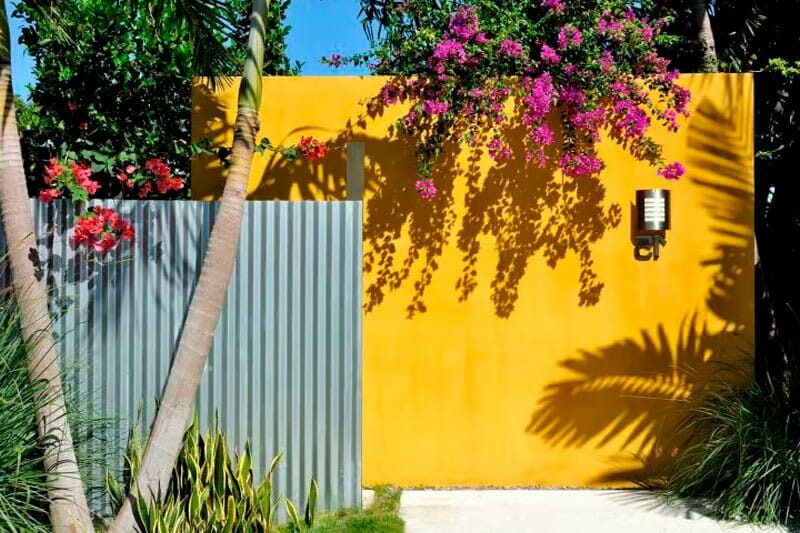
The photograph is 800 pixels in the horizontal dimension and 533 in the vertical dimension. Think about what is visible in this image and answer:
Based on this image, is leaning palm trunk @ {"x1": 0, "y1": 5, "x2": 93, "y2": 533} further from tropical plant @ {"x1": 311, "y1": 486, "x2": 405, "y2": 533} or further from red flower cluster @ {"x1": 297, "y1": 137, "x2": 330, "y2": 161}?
red flower cluster @ {"x1": 297, "y1": 137, "x2": 330, "y2": 161}

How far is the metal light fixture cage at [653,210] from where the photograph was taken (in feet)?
18.4

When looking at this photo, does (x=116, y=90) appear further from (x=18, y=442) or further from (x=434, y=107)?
(x=18, y=442)

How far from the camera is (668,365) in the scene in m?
5.73

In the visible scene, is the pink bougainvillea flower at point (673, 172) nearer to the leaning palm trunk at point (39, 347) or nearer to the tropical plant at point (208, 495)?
the tropical plant at point (208, 495)

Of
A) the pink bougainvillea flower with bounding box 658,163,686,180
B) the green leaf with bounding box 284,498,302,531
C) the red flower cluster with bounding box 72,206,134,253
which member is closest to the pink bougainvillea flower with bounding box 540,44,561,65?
the pink bougainvillea flower with bounding box 658,163,686,180

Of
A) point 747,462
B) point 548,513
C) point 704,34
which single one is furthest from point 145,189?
point 704,34

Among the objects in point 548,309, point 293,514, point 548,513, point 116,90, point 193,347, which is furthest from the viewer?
point 116,90

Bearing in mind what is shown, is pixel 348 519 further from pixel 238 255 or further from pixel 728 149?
pixel 728 149

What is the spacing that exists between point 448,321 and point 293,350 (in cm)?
143

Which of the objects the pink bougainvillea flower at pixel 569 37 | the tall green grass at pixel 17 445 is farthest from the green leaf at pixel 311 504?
the pink bougainvillea flower at pixel 569 37

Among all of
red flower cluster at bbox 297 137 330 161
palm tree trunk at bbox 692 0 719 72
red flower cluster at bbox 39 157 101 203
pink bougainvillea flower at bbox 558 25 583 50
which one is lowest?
red flower cluster at bbox 39 157 101 203

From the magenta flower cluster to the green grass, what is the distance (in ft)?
7.57

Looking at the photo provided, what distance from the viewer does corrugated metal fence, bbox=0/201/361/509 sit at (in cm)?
486

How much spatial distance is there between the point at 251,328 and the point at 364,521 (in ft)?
4.78
